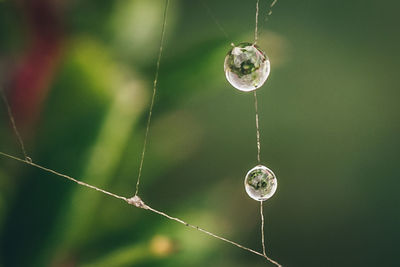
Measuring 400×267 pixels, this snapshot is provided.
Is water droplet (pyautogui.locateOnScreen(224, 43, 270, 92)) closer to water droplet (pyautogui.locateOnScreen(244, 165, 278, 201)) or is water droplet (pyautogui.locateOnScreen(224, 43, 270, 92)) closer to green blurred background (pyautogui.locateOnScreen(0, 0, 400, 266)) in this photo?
water droplet (pyautogui.locateOnScreen(244, 165, 278, 201))

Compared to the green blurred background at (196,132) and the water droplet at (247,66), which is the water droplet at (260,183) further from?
the green blurred background at (196,132)

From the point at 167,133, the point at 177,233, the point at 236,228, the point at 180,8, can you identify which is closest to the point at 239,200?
the point at 236,228

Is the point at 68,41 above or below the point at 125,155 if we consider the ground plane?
above

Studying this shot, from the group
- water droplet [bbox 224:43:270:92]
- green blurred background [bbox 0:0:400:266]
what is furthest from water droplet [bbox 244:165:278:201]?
green blurred background [bbox 0:0:400:266]

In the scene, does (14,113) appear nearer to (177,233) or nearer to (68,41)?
(68,41)

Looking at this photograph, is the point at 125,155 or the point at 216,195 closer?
the point at 125,155

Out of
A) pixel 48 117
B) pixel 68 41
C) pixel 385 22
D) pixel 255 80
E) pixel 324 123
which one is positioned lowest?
pixel 255 80
